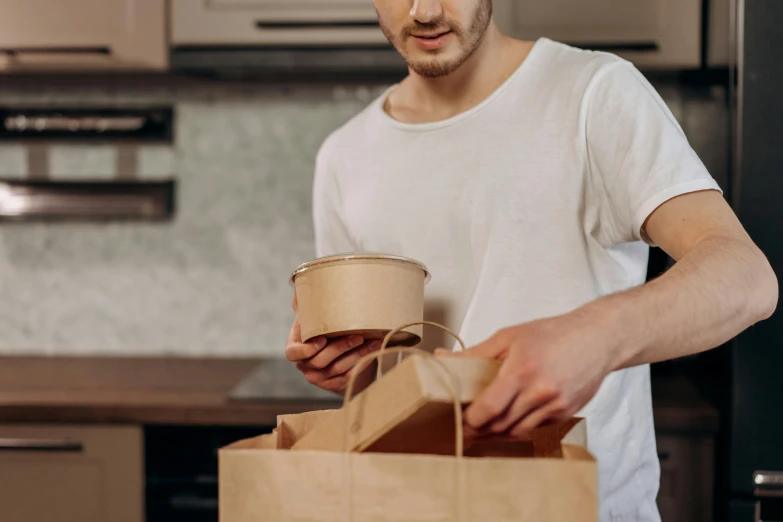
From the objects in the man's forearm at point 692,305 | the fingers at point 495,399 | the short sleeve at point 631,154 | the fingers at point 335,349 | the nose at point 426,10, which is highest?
the nose at point 426,10

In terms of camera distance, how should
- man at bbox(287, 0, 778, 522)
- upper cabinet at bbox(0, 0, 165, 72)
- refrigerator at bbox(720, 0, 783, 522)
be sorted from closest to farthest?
man at bbox(287, 0, 778, 522), refrigerator at bbox(720, 0, 783, 522), upper cabinet at bbox(0, 0, 165, 72)

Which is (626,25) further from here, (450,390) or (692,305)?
(450,390)

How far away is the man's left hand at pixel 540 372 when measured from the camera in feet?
1.90

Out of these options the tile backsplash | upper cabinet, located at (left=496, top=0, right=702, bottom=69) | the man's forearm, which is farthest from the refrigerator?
the tile backsplash

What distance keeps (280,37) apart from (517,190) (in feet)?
3.01

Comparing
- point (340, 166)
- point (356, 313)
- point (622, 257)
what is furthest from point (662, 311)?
point (340, 166)

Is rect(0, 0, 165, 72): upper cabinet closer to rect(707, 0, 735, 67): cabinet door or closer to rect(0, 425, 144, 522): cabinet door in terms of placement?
rect(0, 425, 144, 522): cabinet door

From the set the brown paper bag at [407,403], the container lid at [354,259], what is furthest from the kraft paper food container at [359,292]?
the brown paper bag at [407,403]

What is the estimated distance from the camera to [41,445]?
166 centimetres

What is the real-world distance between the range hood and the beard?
71 cm

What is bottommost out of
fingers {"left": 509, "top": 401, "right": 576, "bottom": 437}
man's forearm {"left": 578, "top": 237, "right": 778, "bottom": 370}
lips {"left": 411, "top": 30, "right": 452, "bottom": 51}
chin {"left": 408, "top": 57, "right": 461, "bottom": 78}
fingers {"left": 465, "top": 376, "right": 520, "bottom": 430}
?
fingers {"left": 509, "top": 401, "right": 576, "bottom": 437}

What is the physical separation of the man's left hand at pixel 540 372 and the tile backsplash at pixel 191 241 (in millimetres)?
1631

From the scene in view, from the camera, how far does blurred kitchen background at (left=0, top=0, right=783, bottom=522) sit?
1.54 metres

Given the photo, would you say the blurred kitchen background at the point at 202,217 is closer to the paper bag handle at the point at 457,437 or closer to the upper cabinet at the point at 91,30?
the upper cabinet at the point at 91,30
